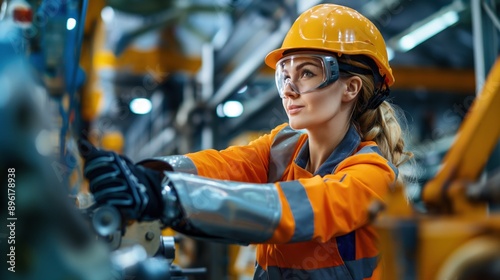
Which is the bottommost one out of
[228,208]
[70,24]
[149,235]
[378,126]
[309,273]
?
[309,273]

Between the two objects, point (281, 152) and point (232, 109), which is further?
point (232, 109)

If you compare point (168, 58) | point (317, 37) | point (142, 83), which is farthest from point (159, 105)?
point (317, 37)

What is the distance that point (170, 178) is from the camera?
6.15ft

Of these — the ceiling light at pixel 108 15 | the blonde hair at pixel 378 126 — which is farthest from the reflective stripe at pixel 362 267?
the ceiling light at pixel 108 15

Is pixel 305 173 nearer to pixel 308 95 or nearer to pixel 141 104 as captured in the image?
pixel 308 95

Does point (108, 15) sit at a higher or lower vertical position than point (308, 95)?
higher

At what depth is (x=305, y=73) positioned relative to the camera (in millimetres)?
2482

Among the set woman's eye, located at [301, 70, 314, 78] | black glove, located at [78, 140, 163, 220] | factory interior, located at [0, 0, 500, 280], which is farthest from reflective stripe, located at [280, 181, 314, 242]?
woman's eye, located at [301, 70, 314, 78]

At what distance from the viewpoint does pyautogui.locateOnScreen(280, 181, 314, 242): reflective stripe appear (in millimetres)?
1915

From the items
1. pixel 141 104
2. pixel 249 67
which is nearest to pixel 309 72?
pixel 249 67

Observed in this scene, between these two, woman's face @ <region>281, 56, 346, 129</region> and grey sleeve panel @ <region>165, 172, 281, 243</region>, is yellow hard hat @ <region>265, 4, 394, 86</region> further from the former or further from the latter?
grey sleeve panel @ <region>165, 172, 281, 243</region>

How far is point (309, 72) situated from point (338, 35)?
0.61ft

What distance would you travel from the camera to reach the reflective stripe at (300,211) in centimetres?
192

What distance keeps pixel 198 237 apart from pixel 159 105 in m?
10.8
